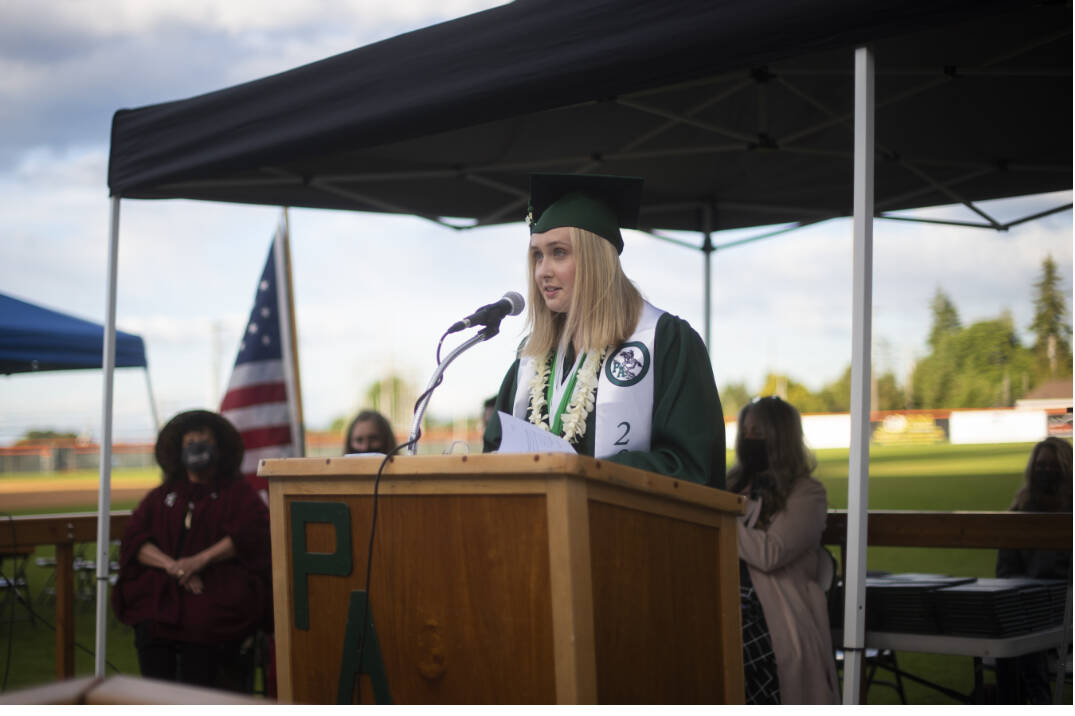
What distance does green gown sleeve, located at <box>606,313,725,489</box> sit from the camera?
2441mm

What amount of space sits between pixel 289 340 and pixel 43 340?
1.85 m

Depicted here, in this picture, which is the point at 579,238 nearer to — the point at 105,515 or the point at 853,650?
Answer: the point at 853,650

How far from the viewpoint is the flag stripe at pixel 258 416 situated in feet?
19.9

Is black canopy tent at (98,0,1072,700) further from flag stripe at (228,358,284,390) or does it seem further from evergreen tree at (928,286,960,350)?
evergreen tree at (928,286,960,350)

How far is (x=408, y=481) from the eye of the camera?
196 centimetres

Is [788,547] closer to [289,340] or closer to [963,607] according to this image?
[963,607]

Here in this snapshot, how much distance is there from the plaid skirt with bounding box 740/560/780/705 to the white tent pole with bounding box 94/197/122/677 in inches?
103

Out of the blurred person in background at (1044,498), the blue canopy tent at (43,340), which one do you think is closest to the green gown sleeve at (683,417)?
the blurred person in background at (1044,498)

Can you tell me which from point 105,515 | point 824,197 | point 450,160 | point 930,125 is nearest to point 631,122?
point 450,160

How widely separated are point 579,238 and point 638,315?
10.5 inches

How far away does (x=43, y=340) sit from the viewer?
22.5 feet

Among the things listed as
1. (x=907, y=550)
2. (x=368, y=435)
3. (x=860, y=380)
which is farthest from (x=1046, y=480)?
(x=907, y=550)

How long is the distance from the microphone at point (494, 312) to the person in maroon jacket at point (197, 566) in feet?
8.57

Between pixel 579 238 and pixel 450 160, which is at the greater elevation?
pixel 450 160
